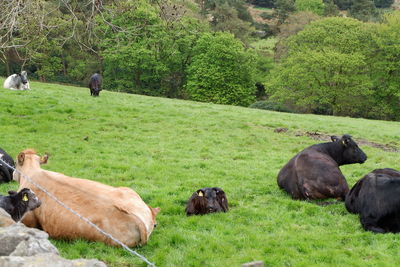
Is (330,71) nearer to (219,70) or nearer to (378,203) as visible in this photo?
(219,70)

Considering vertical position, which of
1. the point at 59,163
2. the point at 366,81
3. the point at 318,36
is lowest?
the point at 59,163

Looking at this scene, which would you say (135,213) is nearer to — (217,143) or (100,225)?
(100,225)

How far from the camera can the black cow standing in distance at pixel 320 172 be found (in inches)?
415

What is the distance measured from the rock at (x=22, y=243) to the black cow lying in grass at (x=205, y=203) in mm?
4323

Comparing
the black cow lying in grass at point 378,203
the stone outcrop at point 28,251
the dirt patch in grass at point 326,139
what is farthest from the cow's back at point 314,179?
the dirt patch in grass at point 326,139

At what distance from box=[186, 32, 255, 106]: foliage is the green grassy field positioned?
33.8 m

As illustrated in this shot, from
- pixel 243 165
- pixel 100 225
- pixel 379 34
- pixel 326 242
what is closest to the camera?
pixel 100 225

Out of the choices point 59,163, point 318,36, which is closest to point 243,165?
point 59,163

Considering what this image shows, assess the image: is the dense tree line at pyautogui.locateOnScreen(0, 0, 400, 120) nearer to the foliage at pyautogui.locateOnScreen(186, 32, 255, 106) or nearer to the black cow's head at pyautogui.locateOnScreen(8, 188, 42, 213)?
the foliage at pyautogui.locateOnScreen(186, 32, 255, 106)

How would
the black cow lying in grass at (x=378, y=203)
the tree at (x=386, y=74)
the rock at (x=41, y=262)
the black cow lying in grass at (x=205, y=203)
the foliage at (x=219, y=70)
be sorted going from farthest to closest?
1. the foliage at (x=219, y=70)
2. the tree at (x=386, y=74)
3. the black cow lying in grass at (x=205, y=203)
4. the black cow lying in grass at (x=378, y=203)
5. the rock at (x=41, y=262)

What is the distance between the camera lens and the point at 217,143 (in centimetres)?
1877

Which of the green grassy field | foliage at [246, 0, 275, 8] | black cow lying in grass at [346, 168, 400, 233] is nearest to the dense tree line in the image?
the green grassy field

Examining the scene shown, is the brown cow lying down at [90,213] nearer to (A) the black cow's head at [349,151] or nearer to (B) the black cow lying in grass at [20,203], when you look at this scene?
(B) the black cow lying in grass at [20,203]

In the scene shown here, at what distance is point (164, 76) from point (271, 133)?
44.8 meters
